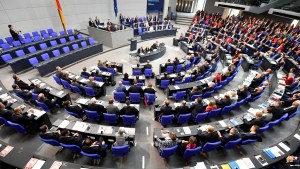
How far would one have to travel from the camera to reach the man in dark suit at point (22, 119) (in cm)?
601

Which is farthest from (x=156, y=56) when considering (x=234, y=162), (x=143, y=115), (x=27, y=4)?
(x=27, y=4)

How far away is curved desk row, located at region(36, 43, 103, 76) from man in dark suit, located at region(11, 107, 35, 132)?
5.13m

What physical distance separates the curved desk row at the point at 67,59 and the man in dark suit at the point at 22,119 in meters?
5.13

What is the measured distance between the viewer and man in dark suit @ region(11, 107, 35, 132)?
6.01 m

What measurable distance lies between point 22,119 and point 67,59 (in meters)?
6.84

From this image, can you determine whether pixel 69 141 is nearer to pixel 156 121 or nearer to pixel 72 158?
pixel 72 158

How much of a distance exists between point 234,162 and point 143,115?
13.9ft

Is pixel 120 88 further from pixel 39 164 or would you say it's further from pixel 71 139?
pixel 39 164

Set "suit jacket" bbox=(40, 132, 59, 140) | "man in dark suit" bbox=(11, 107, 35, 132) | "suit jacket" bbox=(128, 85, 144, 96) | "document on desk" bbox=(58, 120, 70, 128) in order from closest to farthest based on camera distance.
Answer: "suit jacket" bbox=(40, 132, 59, 140)
"document on desk" bbox=(58, 120, 70, 128)
"man in dark suit" bbox=(11, 107, 35, 132)
"suit jacket" bbox=(128, 85, 144, 96)

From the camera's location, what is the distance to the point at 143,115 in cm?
788

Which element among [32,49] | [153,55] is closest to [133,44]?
[153,55]

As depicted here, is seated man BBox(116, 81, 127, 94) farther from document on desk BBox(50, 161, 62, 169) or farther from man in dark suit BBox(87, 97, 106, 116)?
document on desk BBox(50, 161, 62, 169)

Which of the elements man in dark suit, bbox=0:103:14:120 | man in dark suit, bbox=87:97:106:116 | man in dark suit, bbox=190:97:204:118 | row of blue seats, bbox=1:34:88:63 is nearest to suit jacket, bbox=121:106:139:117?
man in dark suit, bbox=87:97:106:116

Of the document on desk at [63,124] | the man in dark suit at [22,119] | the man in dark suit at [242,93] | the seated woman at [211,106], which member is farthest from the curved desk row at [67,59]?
the man in dark suit at [242,93]
